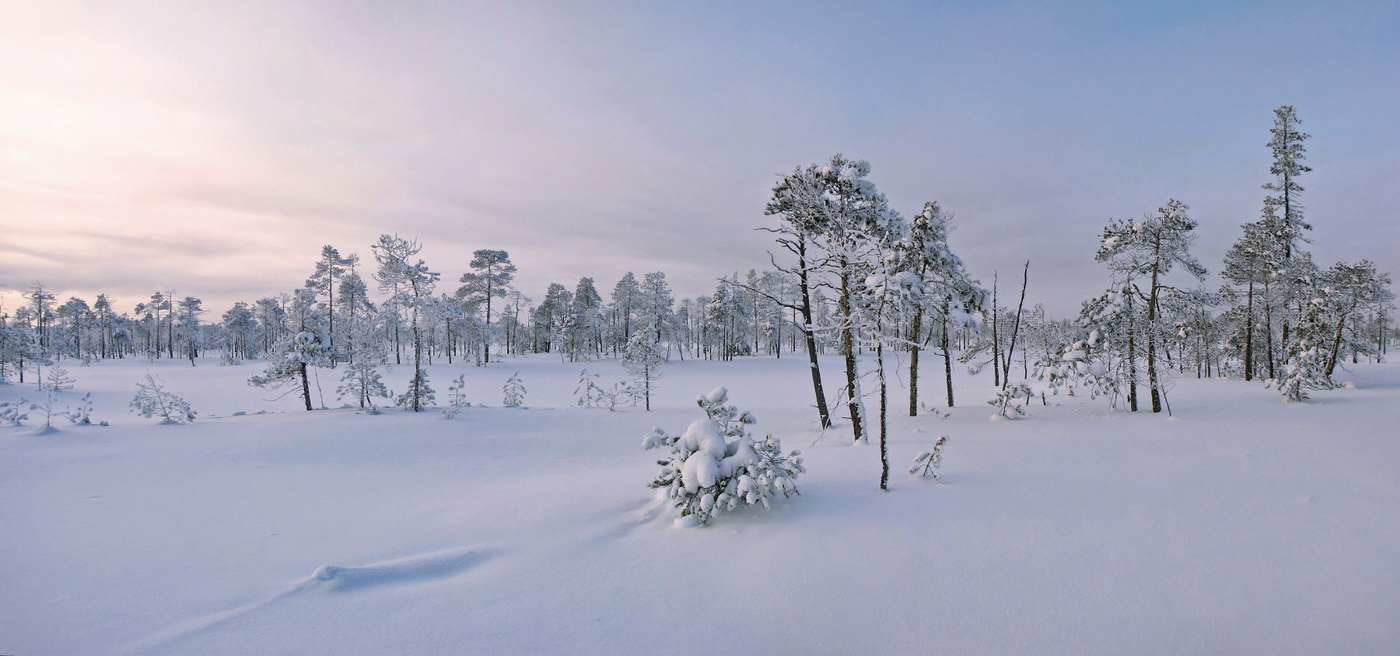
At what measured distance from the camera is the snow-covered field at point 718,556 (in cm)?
423

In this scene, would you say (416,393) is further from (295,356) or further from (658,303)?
(658,303)

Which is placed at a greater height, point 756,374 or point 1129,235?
point 1129,235

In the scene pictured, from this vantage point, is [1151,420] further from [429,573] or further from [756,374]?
[756,374]

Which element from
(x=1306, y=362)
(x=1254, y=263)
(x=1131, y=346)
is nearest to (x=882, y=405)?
(x=1131, y=346)

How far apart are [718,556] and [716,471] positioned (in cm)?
104

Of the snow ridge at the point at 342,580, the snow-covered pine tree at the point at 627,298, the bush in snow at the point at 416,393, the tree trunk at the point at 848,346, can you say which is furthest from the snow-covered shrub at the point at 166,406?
the snow-covered pine tree at the point at 627,298

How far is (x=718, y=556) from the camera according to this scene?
18.6 ft

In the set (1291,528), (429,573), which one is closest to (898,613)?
(429,573)

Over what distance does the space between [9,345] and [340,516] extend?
44.9 metres

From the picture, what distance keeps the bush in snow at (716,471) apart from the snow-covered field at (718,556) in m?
0.38

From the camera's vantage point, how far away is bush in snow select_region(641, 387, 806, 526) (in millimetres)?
6305

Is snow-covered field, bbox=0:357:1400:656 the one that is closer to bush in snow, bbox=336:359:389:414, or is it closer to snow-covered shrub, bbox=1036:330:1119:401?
snow-covered shrub, bbox=1036:330:1119:401

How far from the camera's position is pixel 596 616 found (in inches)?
178

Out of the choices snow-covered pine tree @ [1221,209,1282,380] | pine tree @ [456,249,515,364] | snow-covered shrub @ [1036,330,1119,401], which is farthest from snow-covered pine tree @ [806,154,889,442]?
pine tree @ [456,249,515,364]
